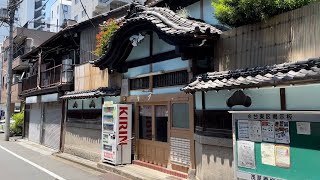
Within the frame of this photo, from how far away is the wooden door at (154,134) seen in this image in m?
12.8

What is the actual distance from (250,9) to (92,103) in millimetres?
11376

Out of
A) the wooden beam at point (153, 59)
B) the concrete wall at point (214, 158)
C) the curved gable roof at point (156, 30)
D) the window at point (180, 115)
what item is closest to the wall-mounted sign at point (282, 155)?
the concrete wall at point (214, 158)

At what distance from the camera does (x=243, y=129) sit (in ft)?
23.9

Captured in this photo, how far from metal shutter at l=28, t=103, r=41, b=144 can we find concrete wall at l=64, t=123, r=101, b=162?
963 cm

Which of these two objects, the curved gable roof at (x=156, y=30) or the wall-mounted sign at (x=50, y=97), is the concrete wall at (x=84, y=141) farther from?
the curved gable roof at (x=156, y=30)

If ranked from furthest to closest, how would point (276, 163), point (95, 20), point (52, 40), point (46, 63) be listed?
point (46, 63) → point (52, 40) → point (95, 20) → point (276, 163)

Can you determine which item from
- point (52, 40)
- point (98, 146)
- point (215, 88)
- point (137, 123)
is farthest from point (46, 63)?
point (215, 88)

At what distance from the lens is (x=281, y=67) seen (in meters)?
7.19

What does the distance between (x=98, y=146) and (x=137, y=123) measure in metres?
3.48

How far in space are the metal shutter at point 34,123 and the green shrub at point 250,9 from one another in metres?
23.8

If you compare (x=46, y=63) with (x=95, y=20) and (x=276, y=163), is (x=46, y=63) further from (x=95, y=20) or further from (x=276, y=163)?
(x=276, y=163)

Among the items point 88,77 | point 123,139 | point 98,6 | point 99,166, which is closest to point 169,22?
point 123,139

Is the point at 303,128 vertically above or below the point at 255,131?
above

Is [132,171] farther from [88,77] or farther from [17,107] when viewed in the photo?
[17,107]
